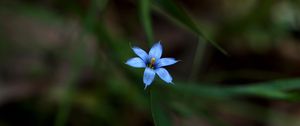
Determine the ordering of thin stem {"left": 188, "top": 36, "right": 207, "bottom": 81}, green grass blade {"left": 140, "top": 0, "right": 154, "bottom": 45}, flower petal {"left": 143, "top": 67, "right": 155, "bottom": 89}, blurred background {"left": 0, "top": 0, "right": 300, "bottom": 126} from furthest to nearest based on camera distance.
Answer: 1. thin stem {"left": 188, "top": 36, "right": 207, "bottom": 81}
2. blurred background {"left": 0, "top": 0, "right": 300, "bottom": 126}
3. green grass blade {"left": 140, "top": 0, "right": 154, "bottom": 45}
4. flower petal {"left": 143, "top": 67, "right": 155, "bottom": 89}

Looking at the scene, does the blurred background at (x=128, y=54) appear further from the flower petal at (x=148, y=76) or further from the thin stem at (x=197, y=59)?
the flower petal at (x=148, y=76)

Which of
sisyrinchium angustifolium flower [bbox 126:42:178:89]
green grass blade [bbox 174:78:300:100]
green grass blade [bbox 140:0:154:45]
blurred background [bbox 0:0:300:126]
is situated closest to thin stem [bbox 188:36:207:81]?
blurred background [bbox 0:0:300:126]

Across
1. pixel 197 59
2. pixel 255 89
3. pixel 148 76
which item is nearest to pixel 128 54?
pixel 255 89

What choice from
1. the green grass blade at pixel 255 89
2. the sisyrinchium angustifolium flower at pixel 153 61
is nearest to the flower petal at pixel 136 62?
the sisyrinchium angustifolium flower at pixel 153 61

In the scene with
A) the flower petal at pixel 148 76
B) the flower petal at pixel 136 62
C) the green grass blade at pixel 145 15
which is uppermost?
the green grass blade at pixel 145 15

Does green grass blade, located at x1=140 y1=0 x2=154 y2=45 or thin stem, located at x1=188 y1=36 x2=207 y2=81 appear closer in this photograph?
green grass blade, located at x1=140 y1=0 x2=154 y2=45

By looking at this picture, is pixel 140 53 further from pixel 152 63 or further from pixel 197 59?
pixel 197 59

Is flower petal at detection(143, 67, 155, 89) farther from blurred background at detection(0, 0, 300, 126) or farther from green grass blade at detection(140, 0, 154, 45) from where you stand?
blurred background at detection(0, 0, 300, 126)

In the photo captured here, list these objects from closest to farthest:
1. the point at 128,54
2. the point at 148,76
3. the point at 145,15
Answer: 1. the point at 148,76
2. the point at 145,15
3. the point at 128,54
